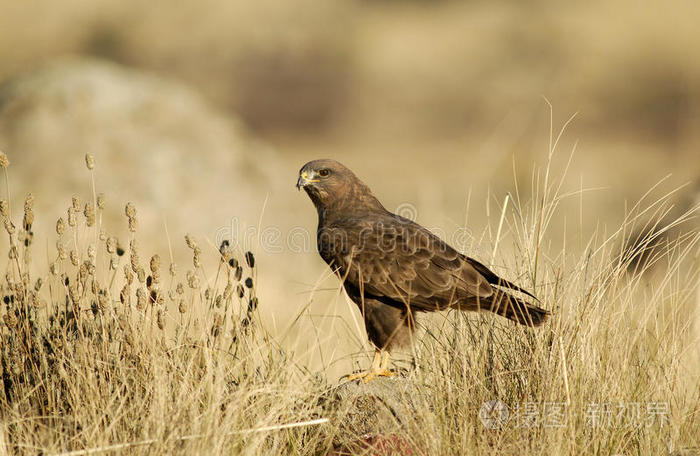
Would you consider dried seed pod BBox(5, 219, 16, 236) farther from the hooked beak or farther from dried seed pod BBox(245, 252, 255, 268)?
the hooked beak

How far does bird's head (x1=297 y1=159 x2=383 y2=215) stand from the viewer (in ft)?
17.7

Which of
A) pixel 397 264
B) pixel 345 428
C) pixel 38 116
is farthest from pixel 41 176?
pixel 345 428

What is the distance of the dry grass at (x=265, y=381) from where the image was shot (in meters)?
3.73

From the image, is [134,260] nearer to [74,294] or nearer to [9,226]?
[74,294]

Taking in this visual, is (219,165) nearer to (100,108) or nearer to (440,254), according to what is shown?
(100,108)

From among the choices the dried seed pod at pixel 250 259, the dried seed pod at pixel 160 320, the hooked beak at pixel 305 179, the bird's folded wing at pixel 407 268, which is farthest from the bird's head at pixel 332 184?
the dried seed pod at pixel 160 320

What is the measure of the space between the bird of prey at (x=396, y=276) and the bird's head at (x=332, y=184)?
0.76 ft

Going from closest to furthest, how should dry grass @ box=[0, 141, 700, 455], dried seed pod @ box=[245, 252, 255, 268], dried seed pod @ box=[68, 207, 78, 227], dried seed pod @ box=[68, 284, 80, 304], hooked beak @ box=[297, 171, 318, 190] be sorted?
dry grass @ box=[0, 141, 700, 455]
dried seed pod @ box=[68, 207, 78, 227]
dried seed pod @ box=[68, 284, 80, 304]
dried seed pod @ box=[245, 252, 255, 268]
hooked beak @ box=[297, 171, 318, 190]

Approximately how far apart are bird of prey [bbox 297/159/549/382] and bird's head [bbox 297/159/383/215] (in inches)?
9.1

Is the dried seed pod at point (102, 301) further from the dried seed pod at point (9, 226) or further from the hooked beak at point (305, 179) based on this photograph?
the hooked beak at point (305, 179)

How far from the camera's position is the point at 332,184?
5.40m

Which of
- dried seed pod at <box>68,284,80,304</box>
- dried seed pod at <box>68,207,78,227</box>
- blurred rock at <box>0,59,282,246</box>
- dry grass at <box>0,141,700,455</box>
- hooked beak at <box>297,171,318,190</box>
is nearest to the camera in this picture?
dry grass at <box>0,141,700,455</box>

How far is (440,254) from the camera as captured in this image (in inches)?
192

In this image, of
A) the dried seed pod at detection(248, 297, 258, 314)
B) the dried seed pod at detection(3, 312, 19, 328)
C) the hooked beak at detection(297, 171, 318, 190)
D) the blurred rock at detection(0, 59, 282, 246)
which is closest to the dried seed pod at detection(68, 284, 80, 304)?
the dried seed pod at detection(3, 312, 19, 328)
